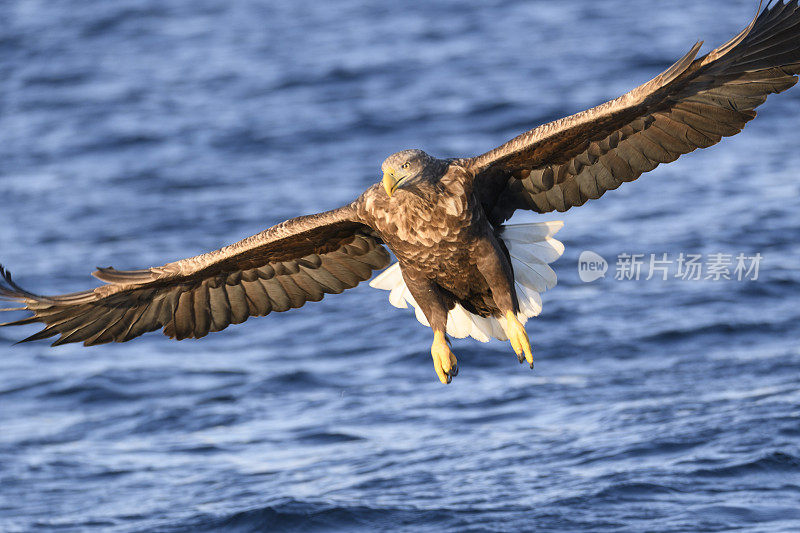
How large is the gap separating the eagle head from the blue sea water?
410 centimetres

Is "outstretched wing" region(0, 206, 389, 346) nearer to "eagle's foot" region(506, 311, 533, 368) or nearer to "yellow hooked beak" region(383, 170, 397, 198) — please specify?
"yellow hooked beak" region(383, 170, 397, 198)

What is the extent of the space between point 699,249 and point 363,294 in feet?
12.5

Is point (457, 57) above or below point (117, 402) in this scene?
above

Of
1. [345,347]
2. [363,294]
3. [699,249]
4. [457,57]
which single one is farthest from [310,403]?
[457,57]

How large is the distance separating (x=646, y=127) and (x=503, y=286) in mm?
1199

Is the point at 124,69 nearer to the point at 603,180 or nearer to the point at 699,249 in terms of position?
the point at 699,249

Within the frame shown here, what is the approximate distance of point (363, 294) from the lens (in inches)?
576

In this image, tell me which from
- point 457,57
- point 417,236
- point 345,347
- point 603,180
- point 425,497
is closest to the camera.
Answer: point 417,236

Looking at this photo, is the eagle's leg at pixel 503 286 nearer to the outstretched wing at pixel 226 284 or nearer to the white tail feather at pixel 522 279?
the white tail feather at pixel 522 279

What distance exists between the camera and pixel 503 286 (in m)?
7.24

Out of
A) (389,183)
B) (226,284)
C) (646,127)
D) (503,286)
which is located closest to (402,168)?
(389,183)

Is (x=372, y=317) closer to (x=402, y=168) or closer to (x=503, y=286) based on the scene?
(x=503, y=286)

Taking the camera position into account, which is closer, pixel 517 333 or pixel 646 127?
pixel 646 127

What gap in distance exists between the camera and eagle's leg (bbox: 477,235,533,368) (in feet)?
23.3
